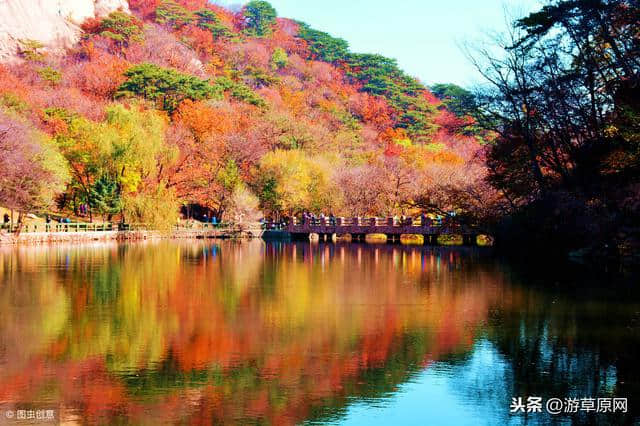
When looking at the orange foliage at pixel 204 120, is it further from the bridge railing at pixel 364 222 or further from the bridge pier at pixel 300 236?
the bridge railing at pixel 364 222

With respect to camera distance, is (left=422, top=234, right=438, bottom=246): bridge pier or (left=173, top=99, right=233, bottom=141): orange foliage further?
(left=173, top=99, right=233, bottom=141): orange foliage

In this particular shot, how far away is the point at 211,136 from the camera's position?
59.4m

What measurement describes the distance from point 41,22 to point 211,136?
4370cm

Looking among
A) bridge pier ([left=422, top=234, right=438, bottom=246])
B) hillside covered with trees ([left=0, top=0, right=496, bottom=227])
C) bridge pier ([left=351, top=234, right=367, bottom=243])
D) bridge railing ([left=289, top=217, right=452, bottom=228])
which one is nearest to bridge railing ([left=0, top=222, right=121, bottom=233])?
hillside covered with trees ([left=0, top=0, right=496, bottom=227])

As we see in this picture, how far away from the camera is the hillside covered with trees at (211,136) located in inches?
1822

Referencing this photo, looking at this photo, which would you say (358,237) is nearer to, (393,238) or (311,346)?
(393,238)

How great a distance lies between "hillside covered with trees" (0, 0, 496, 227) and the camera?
46281mm

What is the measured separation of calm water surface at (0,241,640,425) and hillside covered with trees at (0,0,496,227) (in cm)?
1739

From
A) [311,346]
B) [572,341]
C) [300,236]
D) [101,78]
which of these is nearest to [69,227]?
[300,236]

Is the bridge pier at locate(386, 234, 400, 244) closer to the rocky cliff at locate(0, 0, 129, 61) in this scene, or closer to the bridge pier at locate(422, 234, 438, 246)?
the bridge pier at locate(422, 234, 438, 246)

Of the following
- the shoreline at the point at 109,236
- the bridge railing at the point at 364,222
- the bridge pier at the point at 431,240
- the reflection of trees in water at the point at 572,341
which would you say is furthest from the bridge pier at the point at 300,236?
the reflection of trees in water at the point at 572,341

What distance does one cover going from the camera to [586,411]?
923cm

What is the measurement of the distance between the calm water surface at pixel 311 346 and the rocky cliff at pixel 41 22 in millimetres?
70171

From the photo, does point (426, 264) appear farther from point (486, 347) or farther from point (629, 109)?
point (486, 347)
